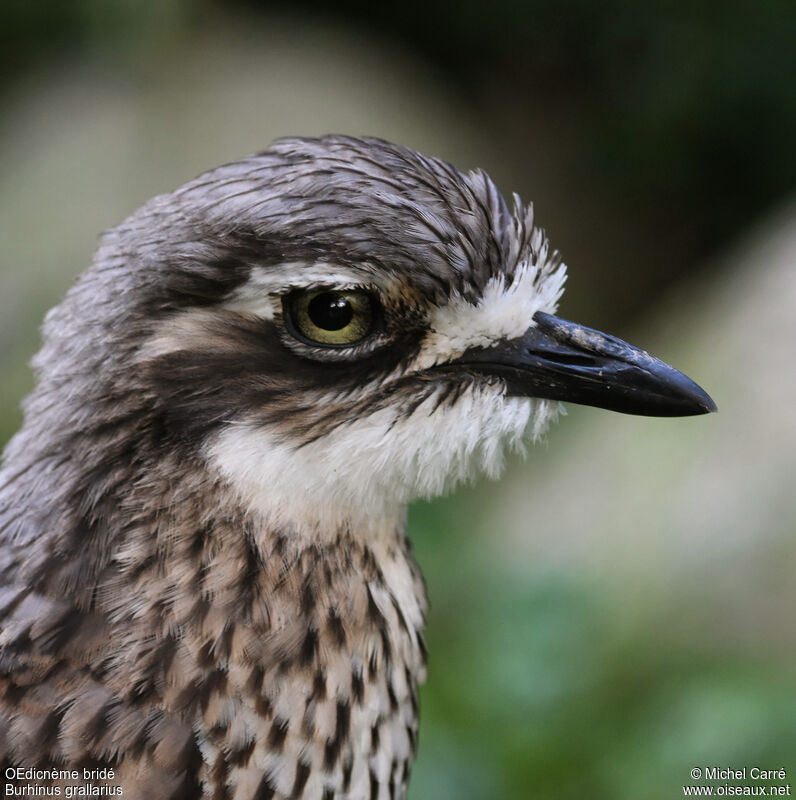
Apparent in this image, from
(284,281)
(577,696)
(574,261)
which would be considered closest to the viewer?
(284,281)

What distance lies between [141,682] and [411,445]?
54 cm

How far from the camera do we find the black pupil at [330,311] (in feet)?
5.29

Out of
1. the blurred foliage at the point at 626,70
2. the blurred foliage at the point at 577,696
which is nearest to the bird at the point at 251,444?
the blurred foliage at the point at 577,696

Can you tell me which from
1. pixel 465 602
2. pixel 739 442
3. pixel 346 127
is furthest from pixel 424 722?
pixel 346 127

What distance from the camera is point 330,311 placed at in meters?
1.62

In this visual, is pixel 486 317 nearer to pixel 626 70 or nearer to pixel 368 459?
pixel 368 459

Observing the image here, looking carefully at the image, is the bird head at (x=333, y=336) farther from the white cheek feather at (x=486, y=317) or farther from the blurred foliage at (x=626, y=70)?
the blurred foliage at (x=626, y=70)

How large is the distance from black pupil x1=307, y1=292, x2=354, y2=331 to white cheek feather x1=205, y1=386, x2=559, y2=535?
6.2 inches

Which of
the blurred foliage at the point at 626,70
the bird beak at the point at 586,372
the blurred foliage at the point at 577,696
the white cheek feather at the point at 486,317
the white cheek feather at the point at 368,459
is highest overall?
the blurred foliage at the point at 626,70

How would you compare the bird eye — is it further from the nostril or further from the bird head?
the nostril

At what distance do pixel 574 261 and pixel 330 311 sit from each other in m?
5.41

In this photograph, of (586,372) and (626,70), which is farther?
(626,70)

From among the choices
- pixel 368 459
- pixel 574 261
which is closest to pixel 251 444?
pixel 368 459

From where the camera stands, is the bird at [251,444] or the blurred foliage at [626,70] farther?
the blurred foliage at [626,70]
